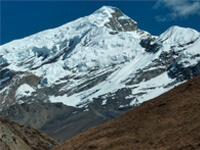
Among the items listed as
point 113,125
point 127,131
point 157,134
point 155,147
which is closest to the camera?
point 155,147

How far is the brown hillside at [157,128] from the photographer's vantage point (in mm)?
25231

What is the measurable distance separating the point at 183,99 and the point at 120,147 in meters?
6.01

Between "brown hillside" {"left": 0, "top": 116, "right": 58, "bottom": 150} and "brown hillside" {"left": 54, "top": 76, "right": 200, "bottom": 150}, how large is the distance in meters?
42.3

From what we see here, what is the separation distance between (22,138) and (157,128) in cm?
7109

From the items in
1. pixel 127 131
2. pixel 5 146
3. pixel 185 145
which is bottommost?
pixel 185 145

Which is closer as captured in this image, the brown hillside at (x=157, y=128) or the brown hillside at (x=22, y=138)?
the brown hillside at (x=157, y=128)

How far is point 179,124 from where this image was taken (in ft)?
88.2

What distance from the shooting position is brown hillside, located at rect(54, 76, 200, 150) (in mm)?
25231

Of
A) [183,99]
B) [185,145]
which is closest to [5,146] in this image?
[183,99]

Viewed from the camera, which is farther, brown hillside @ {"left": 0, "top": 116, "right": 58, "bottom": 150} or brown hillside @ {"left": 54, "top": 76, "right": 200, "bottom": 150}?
brown hillside @ {"left": 0, "top": 116, "right": 58, "bottom": 150}

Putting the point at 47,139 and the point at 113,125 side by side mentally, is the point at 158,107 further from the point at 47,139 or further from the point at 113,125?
the point at 47,139

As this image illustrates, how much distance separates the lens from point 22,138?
313 feet

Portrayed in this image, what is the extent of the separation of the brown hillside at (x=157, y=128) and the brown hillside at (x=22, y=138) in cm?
4226

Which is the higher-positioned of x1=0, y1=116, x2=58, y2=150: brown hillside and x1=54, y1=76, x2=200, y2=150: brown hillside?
x1=0, y1=116, x2=58, y2=150: brown hillside
